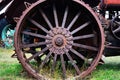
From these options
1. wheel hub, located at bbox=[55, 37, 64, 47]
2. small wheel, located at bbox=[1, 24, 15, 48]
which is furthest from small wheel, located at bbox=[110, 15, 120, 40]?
small wheel, located at bbox=[1, 24, 15, 48]

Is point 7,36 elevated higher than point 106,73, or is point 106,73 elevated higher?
point 7,36

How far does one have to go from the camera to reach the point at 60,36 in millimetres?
7914

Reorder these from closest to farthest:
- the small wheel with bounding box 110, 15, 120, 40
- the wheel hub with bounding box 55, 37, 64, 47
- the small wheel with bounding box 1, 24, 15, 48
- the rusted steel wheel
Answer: the rusted steel wheel < the wheel hub with bounding box 55, 37, 64, 47 < the small wheel with bounding box 110, 15, 120, 40 < the small wheel with bounding box 1, 24, 15, 48

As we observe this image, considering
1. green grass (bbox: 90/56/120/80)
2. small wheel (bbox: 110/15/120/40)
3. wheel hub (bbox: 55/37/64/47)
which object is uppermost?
small wheel (bbox: 110/15/120/40)

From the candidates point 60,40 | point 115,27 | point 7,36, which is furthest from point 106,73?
point 7,36

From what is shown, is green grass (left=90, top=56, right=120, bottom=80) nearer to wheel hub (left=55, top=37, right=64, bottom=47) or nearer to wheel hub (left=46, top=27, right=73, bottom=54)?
wheel hub (left=46, top=27, right=73, bottom=54)

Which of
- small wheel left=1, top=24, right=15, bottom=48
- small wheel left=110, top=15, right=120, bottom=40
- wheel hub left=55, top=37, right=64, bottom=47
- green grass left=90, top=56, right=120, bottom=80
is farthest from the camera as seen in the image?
small wheel left=1, top=24, right=15, bottom=48

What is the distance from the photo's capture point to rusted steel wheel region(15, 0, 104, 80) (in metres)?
7.76

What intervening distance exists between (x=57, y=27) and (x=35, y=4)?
65 cm

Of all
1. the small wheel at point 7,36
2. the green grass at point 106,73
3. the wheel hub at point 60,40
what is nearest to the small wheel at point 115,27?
the green grass at point 106,73

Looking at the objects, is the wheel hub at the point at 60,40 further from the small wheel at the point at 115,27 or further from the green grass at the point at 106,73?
the small wheel at the point at 115,27

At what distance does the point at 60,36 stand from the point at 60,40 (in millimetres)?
86

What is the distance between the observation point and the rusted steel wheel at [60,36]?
306 inches

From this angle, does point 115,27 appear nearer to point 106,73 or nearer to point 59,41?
point 106,73
